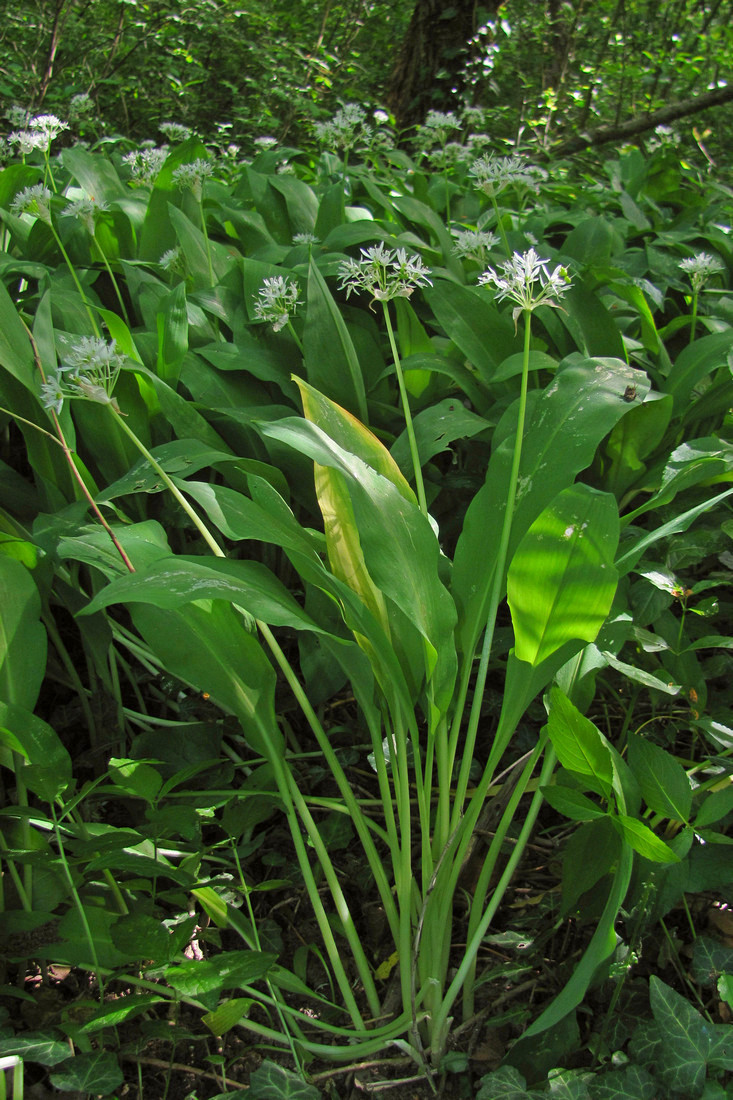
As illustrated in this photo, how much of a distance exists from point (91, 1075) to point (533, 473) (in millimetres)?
952

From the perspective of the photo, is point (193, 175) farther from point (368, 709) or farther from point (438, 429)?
point (368, 709)

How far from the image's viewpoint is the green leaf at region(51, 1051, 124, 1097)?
981 mm

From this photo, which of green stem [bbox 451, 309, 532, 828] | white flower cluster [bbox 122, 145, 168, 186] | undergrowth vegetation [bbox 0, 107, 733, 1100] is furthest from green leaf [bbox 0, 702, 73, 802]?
white flower cluster [bbox 122, 145, 168, 186]

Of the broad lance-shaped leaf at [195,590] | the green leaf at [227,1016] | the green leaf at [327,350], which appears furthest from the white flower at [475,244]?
the green leaf at [227,1016]

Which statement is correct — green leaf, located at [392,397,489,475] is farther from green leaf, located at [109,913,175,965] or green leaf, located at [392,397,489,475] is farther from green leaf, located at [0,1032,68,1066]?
green leaf, located at [0,1032,68,1066]

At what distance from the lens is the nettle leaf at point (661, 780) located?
108 cm

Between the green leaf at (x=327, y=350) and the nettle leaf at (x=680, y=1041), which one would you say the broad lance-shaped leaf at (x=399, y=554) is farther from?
the green leaf at (x=327, y=350)

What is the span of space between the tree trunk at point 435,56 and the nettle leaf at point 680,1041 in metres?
5.00

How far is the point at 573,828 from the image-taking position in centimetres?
140

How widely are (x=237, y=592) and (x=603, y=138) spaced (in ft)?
17.2

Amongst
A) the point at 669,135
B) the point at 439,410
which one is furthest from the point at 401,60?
the point at 439,410

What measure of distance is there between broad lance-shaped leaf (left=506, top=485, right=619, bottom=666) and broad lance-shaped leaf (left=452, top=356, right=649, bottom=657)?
0.41ft

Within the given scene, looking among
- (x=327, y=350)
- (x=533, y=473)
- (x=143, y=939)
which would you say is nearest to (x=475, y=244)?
(x=327, y=350)

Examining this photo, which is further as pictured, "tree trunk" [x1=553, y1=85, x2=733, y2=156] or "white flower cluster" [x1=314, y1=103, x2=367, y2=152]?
"tree trunk" [x1=553, y1=85, x2=733, y2=156]
